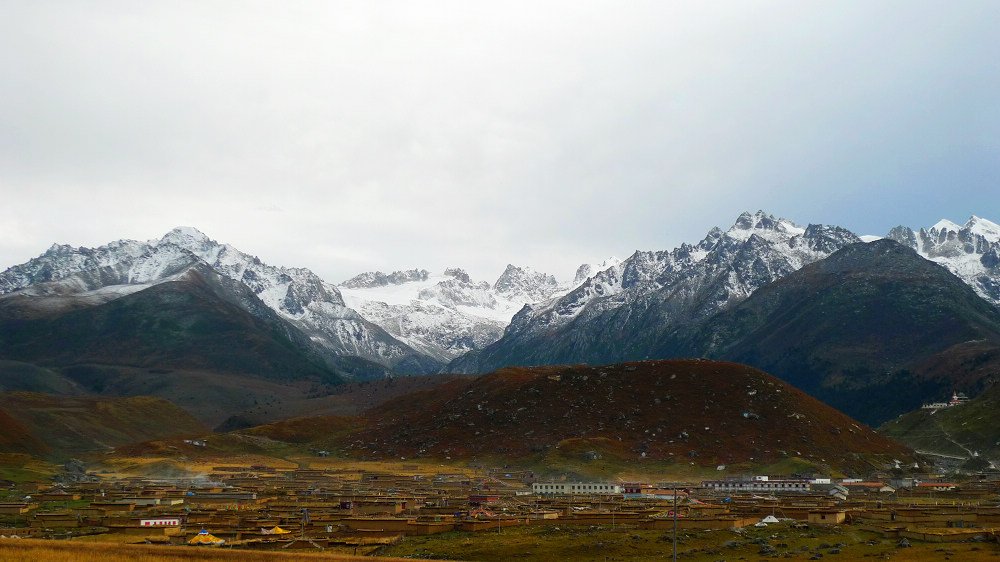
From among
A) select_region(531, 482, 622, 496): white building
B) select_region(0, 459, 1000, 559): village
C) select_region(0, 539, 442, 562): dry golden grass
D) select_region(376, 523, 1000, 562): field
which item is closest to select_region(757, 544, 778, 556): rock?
select_region(376, 523, 1000, 562): field

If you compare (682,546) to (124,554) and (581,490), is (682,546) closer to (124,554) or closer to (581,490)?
(124,554)

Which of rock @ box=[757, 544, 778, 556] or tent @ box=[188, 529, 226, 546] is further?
tent @ box=[188, 529, 226, 546]

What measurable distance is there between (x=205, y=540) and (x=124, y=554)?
22335 mm

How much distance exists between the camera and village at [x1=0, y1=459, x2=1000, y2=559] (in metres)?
111

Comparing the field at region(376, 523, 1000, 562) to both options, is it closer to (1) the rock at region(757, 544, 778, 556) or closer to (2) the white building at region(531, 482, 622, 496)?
(1) the rock at region(757, 544, 778, 556)

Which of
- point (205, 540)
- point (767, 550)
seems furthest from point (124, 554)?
point (767, 550)

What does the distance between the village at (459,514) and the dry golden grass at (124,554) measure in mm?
12329

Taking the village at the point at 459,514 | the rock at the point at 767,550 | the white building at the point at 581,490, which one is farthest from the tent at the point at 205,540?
the white building at the point at 581,490

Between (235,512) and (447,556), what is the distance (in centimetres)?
5906

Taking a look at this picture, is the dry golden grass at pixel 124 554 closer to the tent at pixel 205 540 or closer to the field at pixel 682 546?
the tent at pixel 205 540

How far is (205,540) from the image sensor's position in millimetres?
106625

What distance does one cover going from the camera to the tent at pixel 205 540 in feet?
342

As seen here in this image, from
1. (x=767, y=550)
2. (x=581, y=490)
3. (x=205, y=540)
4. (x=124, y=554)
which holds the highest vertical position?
(x=124, y=554)

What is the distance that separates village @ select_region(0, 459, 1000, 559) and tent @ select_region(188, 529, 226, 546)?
15 cm
